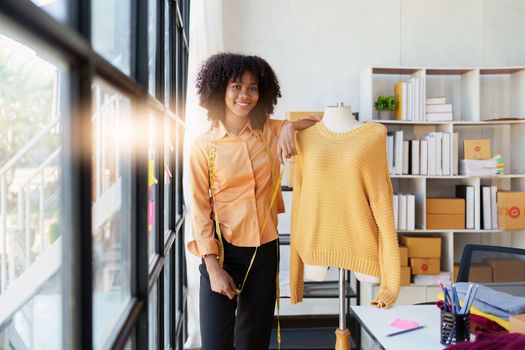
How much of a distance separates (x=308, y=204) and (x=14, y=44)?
1518 mm

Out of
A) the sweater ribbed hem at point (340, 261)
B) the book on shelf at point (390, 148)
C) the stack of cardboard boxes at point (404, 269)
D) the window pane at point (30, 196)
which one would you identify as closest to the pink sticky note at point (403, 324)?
the sweater ribbed hem at point (340, 261)

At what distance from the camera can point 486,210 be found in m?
4.05

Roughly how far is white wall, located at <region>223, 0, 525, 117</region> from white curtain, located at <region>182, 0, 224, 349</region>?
0.86m

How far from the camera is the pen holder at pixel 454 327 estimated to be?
1.44m

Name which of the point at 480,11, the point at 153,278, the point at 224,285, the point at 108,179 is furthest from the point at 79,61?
the point at 480,11

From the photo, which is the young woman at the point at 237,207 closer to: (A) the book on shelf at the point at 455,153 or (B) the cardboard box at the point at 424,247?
(B) the cardboard box at the point at 424,247

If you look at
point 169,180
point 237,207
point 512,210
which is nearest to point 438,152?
point 512,210

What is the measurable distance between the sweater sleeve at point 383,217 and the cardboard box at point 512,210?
2485mm

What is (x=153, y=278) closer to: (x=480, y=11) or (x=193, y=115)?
(x=193, y=115)

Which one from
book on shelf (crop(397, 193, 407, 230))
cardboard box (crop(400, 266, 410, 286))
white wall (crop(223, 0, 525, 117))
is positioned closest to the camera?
cardboard box (crop(400, 266, 410, 286))

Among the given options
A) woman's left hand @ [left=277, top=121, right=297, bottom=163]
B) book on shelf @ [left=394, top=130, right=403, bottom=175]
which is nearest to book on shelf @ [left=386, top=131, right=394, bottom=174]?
book on shelf @ [left=394, top=130, right=403, bottom=175]

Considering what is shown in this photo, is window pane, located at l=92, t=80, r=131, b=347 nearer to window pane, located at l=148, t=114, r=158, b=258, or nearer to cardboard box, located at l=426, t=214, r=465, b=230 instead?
window pane, located at l=148, t=114, r=158, b=258

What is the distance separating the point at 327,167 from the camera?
6.61 feet

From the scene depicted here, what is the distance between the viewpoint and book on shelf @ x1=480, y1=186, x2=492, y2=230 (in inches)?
159
